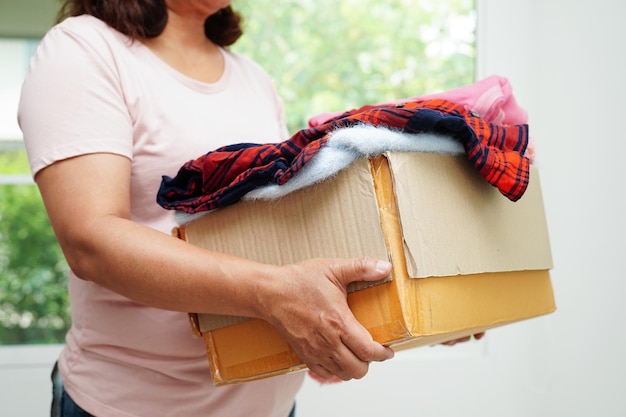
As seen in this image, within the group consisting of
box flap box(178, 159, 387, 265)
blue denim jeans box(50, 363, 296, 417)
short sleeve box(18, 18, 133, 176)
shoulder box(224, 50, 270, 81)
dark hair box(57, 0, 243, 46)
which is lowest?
blue denim jeans box(50, 363, 296, 417)

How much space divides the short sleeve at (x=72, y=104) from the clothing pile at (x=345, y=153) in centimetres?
9

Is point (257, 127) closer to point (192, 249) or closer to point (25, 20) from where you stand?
point (192, 249)

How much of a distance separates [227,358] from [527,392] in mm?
944

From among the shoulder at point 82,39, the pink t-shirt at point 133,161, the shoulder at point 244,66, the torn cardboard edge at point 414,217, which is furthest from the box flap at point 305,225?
the shoulder at point 244,66

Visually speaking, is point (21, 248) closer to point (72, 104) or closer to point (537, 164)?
point (72, 104)

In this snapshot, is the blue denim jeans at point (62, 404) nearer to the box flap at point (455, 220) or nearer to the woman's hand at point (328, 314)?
the woman's hand at point (328, 314)

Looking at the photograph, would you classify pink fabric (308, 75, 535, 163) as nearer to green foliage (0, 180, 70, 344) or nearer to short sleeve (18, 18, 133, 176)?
short sleeve (18, 18, 133, 176)

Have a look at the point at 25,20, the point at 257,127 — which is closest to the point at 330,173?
the point at 257,127

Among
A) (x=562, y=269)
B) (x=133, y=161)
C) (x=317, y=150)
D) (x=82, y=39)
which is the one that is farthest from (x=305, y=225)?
(x=562, y=269)

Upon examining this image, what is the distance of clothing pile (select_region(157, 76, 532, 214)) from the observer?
612 millimetres

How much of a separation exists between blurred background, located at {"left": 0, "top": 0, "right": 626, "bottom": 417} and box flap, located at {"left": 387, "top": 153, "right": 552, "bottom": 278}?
2.32 ft

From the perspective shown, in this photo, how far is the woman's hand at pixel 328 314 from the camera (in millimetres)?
610

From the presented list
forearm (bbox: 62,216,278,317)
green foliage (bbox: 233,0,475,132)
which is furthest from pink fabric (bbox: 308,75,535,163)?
green foliage (bbox: 233,0,475,132)

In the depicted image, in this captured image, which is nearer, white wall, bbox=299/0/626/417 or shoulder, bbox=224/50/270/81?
shoulder, bbox=224/50/270/81
